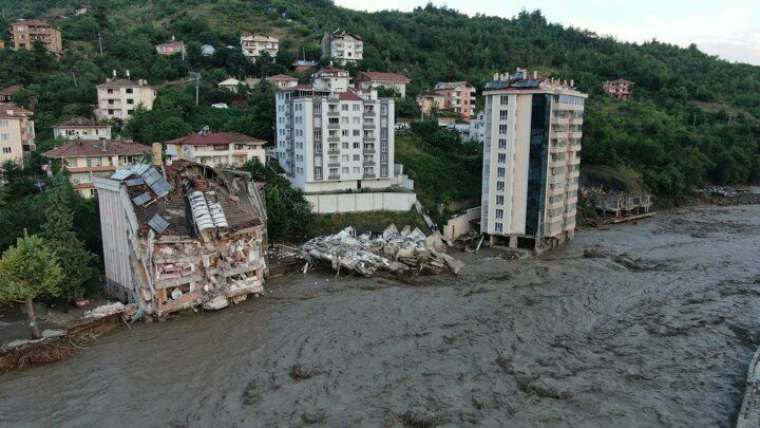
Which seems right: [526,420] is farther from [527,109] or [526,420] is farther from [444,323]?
[527,109]

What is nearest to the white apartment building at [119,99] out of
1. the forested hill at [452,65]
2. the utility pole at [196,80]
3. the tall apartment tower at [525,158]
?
the forested hill at [452,65]

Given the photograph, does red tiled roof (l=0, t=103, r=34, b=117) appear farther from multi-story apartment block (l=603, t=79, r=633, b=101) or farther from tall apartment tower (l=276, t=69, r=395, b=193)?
multi-story apartment block (l=603, t=79, r=633, b=101)

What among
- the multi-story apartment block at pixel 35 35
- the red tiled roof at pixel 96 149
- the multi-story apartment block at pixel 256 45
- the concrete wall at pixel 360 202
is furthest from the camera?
the multi-story apartment block at pixel 256 45

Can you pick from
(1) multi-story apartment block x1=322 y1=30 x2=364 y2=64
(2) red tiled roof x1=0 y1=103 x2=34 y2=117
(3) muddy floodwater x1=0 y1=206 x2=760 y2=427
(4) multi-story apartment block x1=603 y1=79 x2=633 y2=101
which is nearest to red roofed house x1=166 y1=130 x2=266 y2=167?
(2) red tiled roof x1=0 y1=103 x2=34 y2=117

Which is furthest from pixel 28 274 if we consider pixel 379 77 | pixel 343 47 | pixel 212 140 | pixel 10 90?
pixel 343 47

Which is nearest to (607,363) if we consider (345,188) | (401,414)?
(401,414)

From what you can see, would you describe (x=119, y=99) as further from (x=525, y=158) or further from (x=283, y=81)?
(x=525, y=158)

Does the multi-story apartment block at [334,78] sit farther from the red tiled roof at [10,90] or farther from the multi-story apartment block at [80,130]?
the red tiled roof at [10,90]
